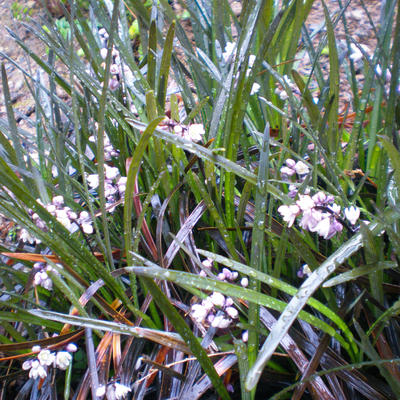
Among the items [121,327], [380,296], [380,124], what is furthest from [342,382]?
[380,124]

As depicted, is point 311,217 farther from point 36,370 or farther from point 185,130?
point 36,370

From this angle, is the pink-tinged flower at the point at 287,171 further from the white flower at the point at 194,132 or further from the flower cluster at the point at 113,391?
the flower cluster at the point at 113,391

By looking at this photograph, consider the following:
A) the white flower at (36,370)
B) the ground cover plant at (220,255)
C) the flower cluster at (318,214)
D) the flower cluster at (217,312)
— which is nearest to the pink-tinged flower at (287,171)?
the ground cover plant at (220,255)

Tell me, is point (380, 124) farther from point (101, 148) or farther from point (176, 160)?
point (101, 148)

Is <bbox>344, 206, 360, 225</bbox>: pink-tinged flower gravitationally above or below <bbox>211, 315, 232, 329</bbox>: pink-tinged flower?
above

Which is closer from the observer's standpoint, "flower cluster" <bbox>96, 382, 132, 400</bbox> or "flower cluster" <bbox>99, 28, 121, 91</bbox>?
"flower cluster" <bbox>96, 382, 132, 400</bbox>

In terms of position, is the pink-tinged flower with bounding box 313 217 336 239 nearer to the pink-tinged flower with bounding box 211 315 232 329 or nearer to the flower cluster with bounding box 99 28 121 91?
the pink-tinged flower with bounding box 211 315 232 329

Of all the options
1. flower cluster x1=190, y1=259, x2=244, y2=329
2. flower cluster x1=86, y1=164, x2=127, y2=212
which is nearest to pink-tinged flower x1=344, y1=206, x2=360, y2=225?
flower cluster x1=190, y1=259, x2=244, y2=329
